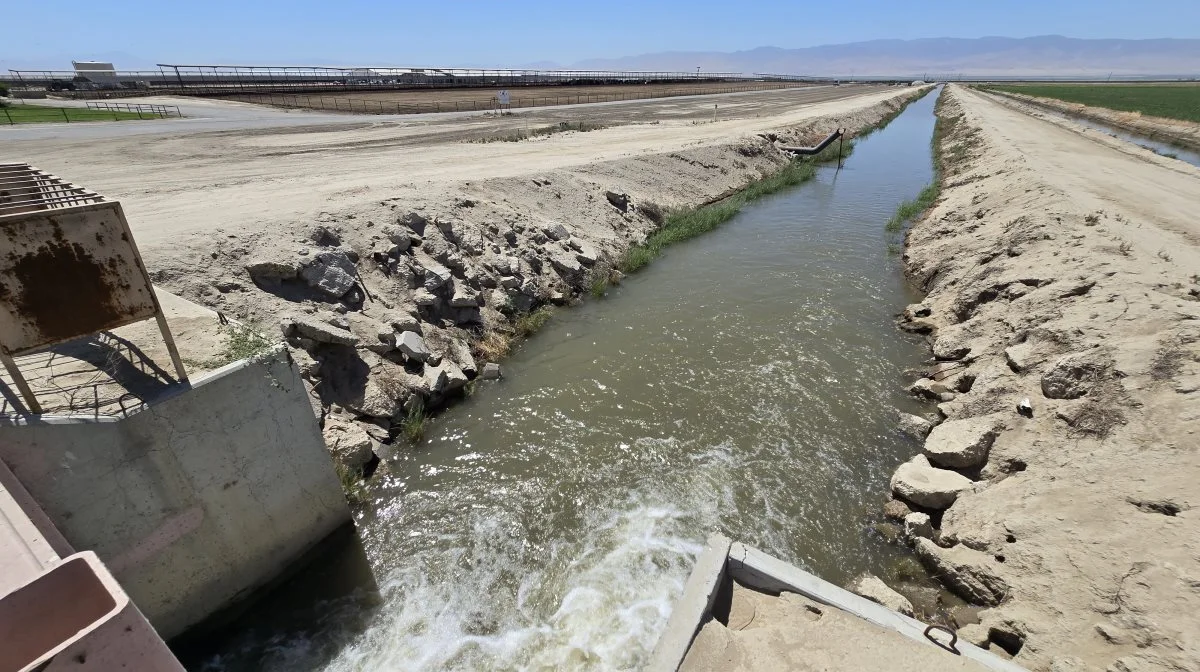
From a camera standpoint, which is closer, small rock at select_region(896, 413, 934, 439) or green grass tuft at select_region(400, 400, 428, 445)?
green grass tuft at select_region(400, 400, 428, 445)

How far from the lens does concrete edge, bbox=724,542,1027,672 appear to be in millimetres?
4008

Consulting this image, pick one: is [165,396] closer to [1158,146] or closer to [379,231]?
[379,231]

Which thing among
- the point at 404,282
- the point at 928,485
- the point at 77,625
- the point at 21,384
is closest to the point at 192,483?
the point at 21,384

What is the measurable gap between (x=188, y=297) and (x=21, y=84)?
85344 mm

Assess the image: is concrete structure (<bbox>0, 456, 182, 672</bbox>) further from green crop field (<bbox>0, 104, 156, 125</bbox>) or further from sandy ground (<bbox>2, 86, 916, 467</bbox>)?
green crop field (<bbox>0, 104, 156, 125</bbox>)

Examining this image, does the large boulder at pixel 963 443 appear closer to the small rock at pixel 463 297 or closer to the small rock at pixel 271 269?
the small rock at pixel 463 297

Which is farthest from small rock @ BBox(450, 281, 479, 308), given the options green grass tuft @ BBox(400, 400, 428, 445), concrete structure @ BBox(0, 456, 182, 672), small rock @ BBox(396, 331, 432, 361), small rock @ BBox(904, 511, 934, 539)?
concrete structure @ BBox(0, 456, 182, 672)

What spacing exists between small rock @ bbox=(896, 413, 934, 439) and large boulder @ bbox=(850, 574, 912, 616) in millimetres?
3548

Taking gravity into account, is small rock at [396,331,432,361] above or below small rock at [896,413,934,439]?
above

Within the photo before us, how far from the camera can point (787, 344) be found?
1205cm

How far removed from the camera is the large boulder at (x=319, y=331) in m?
8.54

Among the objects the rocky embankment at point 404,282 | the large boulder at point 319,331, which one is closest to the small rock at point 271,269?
the rocky embankment at point 404,282

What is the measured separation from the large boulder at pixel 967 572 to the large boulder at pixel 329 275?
995 centimetres

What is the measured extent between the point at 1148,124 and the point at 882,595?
65463 millimetres
